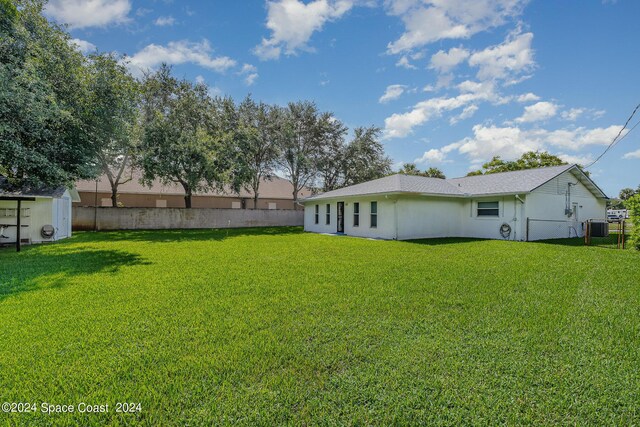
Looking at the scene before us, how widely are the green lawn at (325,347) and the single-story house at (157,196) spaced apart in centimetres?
1822

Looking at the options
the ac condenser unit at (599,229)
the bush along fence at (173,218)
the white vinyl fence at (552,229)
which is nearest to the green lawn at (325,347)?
the white vinyl fence at (552,229)

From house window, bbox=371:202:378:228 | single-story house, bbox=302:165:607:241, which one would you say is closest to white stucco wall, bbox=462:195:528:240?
single-story house, bbox=302:165:607:241

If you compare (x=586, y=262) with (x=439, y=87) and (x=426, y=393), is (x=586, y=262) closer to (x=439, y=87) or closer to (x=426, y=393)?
(x=426, y=393)

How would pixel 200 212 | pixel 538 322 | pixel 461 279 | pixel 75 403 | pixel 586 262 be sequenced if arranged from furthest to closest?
pixel 200 212 < pixel 586 262 < pixel 461 279 < pixel 538 322 < pixel 75 403

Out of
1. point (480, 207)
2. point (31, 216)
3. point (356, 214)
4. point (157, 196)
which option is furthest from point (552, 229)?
point (157, 196)

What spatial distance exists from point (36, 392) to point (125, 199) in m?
27.6

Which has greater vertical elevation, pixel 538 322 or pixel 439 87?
pixel 439 87

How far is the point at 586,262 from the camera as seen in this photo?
7789 mm

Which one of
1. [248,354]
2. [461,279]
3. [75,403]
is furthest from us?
[461,279]

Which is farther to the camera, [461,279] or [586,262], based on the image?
[586,262]

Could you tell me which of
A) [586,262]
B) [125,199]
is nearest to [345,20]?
[586,262]

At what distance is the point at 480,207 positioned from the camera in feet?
47.3

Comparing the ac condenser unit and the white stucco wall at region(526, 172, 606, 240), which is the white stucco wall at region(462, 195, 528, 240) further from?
the ac condenser unit

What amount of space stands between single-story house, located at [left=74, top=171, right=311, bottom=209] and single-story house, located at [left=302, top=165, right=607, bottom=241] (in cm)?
1261
